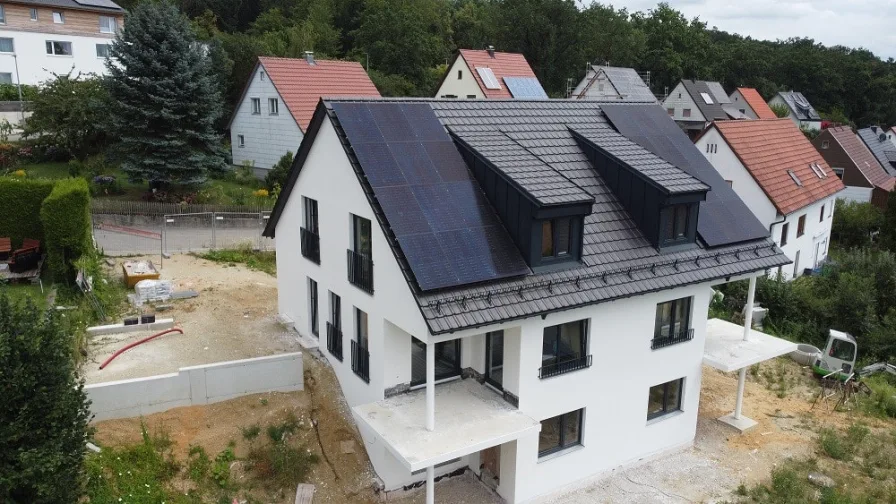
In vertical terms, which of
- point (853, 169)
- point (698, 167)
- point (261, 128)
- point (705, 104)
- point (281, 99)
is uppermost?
point (705, 104)

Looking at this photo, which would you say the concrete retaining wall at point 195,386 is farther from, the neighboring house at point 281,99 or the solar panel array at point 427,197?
the neighboring house at point 281,99

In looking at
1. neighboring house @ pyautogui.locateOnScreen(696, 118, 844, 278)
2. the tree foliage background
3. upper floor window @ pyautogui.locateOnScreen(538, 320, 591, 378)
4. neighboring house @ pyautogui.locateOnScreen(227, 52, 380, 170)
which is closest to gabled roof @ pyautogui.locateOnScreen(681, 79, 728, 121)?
the tree foliage background

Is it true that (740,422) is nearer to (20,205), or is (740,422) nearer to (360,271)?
(360,271)

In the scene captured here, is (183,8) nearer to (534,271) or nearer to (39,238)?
(39,238)

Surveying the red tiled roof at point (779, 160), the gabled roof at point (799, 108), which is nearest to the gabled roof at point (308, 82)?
the red tiled roof at point (779, 160)

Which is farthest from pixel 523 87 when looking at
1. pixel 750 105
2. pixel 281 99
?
pixel 750 105

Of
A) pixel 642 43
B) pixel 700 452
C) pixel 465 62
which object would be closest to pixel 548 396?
pixel 700 452
